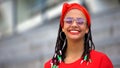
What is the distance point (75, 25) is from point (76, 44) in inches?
6.4

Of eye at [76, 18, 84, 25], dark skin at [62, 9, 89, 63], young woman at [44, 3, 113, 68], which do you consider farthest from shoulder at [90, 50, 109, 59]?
eye at [76, 18, 84, 25]

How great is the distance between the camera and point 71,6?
146 inches

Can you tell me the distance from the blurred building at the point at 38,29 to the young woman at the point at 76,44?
3946mm

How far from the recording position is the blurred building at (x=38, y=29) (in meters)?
8.73

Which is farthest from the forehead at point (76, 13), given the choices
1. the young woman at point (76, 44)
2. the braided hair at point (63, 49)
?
the braided hair at point (63, 49)

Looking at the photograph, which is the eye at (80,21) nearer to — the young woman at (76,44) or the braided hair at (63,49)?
the young woman at (76,44)

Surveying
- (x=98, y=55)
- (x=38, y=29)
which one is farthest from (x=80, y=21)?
(x=38, y=29)

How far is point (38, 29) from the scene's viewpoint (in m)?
Result: 12.4

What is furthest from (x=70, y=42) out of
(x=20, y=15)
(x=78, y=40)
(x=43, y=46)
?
(x=20, y=15)

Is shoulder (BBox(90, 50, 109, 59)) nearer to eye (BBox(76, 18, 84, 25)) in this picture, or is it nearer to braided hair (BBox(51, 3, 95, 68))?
braided hair (BBox(51, 3, 95, 68))

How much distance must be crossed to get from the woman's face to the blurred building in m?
4.01

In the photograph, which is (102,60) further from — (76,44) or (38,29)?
(38,29)

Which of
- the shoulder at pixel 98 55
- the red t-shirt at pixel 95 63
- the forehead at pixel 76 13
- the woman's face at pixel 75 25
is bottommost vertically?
the red t-shirt at pixel 95 63

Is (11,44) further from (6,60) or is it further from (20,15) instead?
(20,15)
